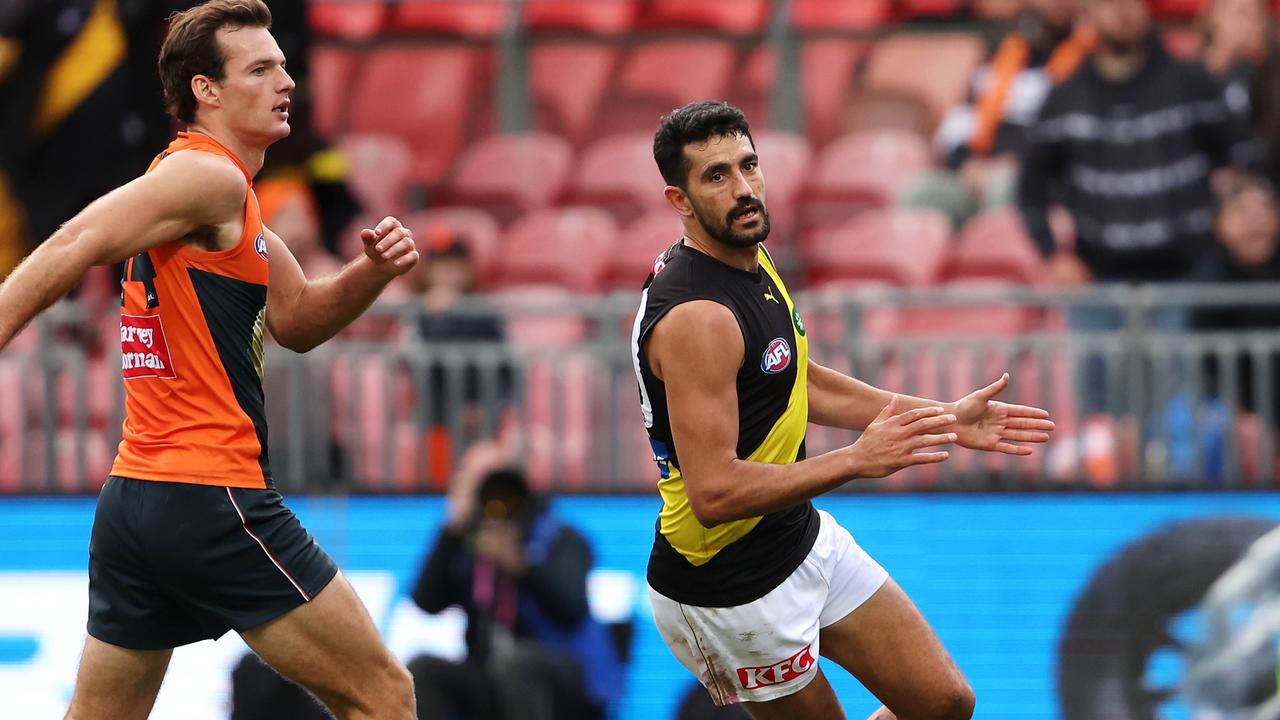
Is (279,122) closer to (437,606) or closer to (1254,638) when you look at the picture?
(437,606)

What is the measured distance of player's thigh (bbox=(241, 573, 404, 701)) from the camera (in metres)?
5.31

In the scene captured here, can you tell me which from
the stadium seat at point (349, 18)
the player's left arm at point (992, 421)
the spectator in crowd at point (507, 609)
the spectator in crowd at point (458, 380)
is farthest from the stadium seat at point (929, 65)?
the player's left arm at point (992, 421)

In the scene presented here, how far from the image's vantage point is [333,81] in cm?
1417

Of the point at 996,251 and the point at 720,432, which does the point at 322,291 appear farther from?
the point at 996,251

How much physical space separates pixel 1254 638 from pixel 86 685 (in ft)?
19.9

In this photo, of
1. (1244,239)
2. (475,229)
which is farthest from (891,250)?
(475,229)

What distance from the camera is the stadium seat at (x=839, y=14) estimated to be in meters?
13.5

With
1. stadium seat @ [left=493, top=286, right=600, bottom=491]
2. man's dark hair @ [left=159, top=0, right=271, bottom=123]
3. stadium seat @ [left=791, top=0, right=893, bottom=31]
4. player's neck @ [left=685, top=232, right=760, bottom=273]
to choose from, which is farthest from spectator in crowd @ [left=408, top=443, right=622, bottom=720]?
stadium seat @ [left=791, top=0, right=893, bottom=31]

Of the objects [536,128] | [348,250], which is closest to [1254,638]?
[348,250]

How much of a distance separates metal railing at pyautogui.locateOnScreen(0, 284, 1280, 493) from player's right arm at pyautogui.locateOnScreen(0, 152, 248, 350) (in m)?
4.06

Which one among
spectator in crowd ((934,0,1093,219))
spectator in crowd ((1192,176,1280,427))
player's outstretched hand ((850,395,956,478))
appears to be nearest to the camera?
player's outstretched hand ((850,395,956,478))

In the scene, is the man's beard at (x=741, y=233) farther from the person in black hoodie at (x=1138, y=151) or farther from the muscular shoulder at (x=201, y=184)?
the person in black hoodie at (x=1138, y=151)

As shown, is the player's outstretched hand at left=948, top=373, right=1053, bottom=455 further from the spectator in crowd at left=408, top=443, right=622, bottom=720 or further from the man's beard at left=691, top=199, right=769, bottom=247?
the spectator in crowd at left=408, top=443, right=622, bottom=720

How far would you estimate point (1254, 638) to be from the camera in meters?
9.17
